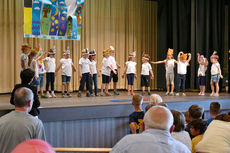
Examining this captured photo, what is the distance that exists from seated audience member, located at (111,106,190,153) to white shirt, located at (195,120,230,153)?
0.88 m

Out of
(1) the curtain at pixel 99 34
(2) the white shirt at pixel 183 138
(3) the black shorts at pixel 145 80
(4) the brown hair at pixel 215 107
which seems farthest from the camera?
(1) the curtain at pixel 99 34

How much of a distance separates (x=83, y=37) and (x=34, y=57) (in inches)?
191

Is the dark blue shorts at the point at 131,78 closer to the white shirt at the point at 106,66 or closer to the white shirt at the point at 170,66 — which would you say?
the white shirt at the point at 106,66

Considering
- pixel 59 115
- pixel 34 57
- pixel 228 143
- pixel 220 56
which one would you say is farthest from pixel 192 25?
pixel 228 143

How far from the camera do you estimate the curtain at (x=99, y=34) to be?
9633 mm

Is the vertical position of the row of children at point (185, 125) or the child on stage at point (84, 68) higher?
the child on stage at point (84, 68)

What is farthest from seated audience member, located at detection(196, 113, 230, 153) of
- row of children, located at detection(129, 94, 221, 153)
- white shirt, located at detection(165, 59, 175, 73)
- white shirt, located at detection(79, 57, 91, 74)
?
white shirt, located at detection(165, 59, 175, 73)

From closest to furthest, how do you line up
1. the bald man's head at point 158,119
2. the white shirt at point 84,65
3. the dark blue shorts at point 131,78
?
the bald man's head at point 158,119
the white shirt at point 84,65
the dark blue shorts at point 131,78

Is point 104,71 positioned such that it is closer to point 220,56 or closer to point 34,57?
point 34,57

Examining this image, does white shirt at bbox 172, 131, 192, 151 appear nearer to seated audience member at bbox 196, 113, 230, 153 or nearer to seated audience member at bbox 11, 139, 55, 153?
seated audience member at bbox 196, 113, 230, 153

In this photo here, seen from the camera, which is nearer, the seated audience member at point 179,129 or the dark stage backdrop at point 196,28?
the seated audience member at point 179,129

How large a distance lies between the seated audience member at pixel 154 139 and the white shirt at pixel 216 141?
88 cm

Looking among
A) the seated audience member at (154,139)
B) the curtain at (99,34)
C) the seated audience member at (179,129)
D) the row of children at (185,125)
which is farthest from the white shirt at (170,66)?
the seated audience member at (154,139)

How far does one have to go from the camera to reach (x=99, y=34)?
38.3 feet
